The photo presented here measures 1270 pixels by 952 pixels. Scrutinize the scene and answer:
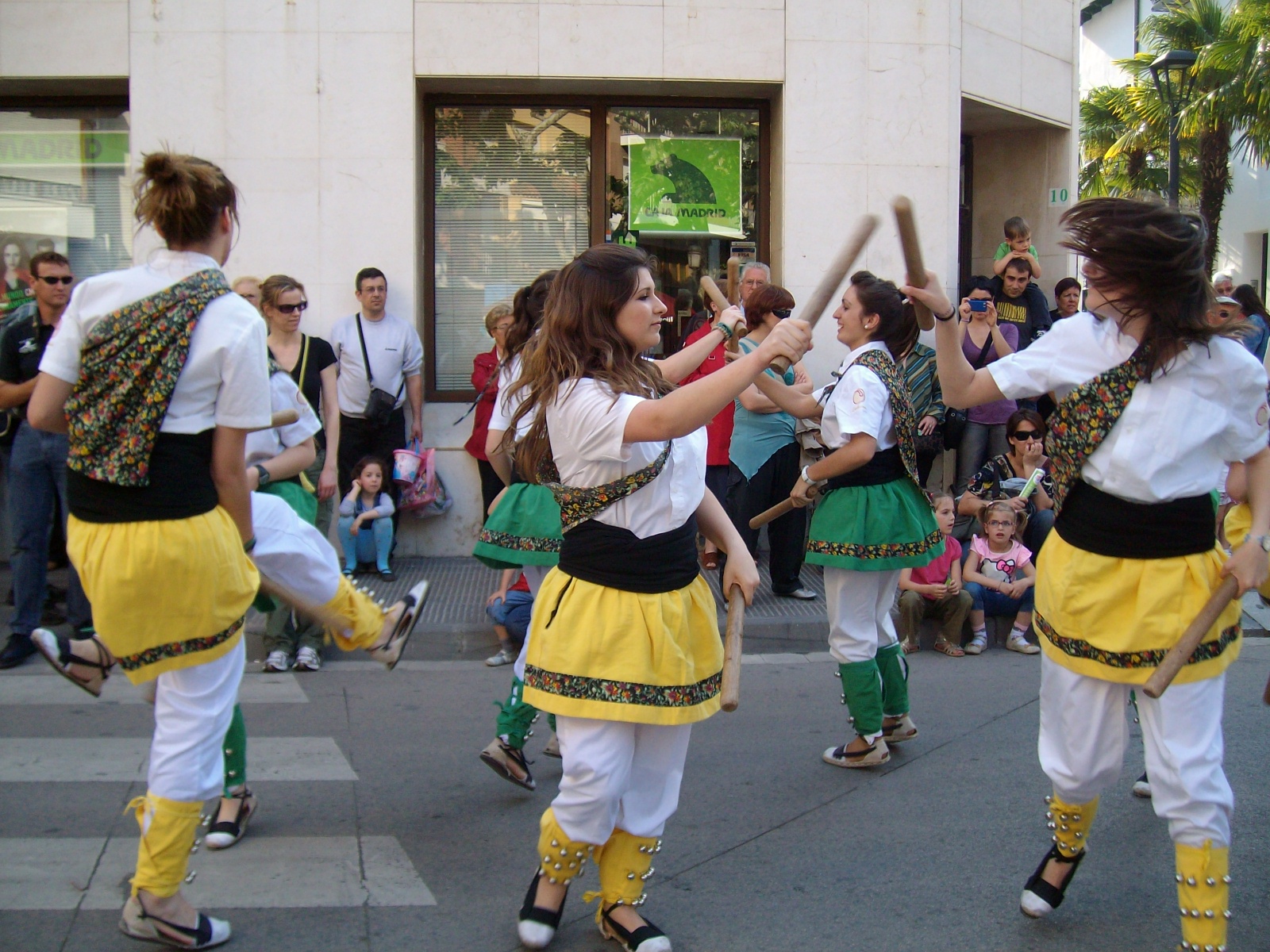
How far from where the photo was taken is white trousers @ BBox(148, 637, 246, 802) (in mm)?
3238

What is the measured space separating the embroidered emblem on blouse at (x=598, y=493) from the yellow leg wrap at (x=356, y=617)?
105cm

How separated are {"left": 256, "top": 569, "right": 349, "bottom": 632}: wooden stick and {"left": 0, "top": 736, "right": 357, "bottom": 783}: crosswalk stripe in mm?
1083

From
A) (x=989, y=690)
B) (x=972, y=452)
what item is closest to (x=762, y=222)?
(x=972, y=452)

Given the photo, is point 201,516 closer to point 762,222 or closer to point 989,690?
point 989,690

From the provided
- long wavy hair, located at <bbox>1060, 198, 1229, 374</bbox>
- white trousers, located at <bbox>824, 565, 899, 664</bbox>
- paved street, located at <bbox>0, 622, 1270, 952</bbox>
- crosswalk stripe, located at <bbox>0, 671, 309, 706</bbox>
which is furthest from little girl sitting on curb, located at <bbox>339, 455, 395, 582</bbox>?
long wavy hair, located at <bbox>1060, 198, 1229, 374</bbox>

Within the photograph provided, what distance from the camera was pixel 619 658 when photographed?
3117 mm

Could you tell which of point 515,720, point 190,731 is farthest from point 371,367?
point 190,731

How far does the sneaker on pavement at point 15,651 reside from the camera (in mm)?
6539

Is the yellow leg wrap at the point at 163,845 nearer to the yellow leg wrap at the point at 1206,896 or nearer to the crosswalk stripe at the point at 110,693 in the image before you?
the yellow leg wrap at the point at 1206,896

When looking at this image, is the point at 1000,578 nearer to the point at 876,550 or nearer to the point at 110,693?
the point at 876,550

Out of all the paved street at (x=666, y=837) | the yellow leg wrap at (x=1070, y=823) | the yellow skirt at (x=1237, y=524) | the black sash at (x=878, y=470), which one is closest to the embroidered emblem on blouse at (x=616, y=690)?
the paved street at (x=666, y=837)

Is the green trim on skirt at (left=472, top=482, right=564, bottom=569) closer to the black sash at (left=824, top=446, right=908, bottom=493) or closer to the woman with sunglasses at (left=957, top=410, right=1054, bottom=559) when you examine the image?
the black sash at (left=824, top=446, right=908, bottom=493)

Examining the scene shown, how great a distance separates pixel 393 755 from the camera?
16.8ft

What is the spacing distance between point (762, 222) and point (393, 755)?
19.3 feet
